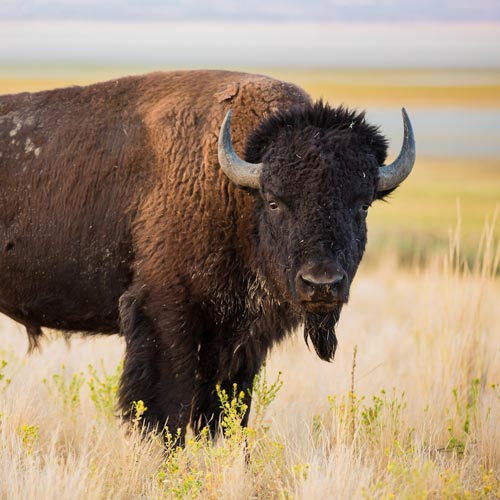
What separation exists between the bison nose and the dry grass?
0.92m

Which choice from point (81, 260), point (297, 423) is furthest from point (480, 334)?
point (81, 260)

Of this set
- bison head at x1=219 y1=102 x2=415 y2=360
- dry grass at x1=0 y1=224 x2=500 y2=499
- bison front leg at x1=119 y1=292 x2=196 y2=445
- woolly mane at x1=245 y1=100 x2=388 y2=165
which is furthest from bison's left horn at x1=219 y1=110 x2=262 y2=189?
dry grass at x1=0 y1=224 x2=500 y2=499

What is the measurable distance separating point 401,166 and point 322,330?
120cm

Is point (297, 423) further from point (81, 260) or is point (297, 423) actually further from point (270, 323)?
point (81, 260)

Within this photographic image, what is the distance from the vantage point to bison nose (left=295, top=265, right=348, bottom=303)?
5.16 metres

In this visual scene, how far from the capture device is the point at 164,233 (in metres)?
6.05

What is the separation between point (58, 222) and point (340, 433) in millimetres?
2451

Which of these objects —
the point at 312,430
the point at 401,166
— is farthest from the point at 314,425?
the point at 401,166

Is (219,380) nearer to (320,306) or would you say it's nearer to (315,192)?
(320,306)

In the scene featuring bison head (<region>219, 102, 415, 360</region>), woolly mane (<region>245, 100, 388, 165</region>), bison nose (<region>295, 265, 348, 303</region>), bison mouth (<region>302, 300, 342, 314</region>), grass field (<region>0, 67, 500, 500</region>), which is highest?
woolly mane (<region>245, 100, 388, 165</region>)

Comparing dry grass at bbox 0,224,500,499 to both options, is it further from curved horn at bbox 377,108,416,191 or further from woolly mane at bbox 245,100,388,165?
woolly mane at bbox 245,100,388,165

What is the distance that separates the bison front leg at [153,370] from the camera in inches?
238

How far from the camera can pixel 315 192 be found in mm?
5445

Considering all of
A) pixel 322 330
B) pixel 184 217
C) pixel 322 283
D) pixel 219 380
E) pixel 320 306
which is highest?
pixel 184 217
